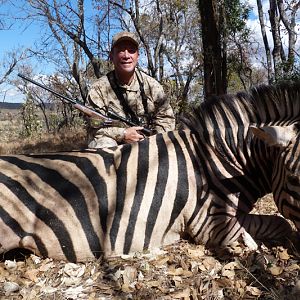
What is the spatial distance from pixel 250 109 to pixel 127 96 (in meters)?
1.88

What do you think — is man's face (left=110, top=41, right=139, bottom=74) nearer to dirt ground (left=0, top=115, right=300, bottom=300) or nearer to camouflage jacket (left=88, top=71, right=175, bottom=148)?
camouflage jacket (left=88, top=71, right=175, bottom=148)

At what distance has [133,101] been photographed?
4.31 m

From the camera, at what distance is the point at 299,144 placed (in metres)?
2.17

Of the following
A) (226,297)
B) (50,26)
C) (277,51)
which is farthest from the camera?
(50,26)

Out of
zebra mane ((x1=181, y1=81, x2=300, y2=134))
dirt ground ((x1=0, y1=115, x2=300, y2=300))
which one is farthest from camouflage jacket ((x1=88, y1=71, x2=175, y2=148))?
dirt ground ((x1=0, y1=115, x2=300, y2=300))

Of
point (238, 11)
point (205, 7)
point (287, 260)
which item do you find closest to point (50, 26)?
point (238, 11)

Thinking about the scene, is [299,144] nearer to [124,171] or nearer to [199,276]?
[199,276]

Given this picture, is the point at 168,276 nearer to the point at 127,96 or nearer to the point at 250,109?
the point at 250,109

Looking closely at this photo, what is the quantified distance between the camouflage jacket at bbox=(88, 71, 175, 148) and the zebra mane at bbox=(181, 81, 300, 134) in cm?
135

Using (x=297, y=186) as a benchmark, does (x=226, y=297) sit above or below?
below

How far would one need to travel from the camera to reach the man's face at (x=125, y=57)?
411 cm

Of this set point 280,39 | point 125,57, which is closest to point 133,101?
point 125,57

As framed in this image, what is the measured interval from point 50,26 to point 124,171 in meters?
12.2

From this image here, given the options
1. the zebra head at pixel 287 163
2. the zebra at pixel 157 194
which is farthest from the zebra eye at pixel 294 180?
the zebra at pixel 157 194
